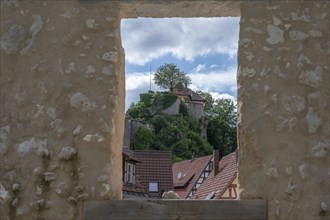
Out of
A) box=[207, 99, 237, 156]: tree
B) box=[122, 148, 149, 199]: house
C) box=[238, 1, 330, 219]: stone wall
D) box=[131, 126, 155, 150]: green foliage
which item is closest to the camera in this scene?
box=[238, 1, 330, 219]: stone wall

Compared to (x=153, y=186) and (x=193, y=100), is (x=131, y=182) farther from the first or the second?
(x=193, y=100)

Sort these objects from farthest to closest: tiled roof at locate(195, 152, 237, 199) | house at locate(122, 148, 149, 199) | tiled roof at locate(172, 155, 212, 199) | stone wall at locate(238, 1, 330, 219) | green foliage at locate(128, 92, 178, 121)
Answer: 1. green foliage at locate(128, 92, 178, 121)
2. tiled roof at locate(172, 155, 212, 199)
3. tiled roof at locate(195, 152, 237, 199)
4. house at locate(122, 148, 149, 199)
5. stone wall at locate(238, 1, 330, 219)

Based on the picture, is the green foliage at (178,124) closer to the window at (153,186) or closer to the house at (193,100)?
the house at (193,100)

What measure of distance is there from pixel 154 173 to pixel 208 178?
14.2ft

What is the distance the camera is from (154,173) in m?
25.9

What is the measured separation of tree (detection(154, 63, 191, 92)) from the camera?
68.1 metres

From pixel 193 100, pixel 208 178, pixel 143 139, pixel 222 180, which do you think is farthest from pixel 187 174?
pixel 193 100

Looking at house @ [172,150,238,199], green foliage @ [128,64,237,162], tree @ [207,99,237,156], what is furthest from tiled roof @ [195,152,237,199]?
tree @ [207,99,237,156]

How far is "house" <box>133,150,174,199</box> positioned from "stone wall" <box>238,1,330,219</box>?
18.7 meters

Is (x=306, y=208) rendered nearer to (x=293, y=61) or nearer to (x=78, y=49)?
(x=293, y=61)

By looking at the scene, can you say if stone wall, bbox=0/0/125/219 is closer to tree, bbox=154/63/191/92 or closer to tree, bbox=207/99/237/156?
tree, bbox=207/99/237/156

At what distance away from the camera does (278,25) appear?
4.10 m

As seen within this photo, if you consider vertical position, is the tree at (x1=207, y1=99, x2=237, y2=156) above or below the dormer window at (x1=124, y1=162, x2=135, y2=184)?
above

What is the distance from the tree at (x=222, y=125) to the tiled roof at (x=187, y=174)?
841 inches
